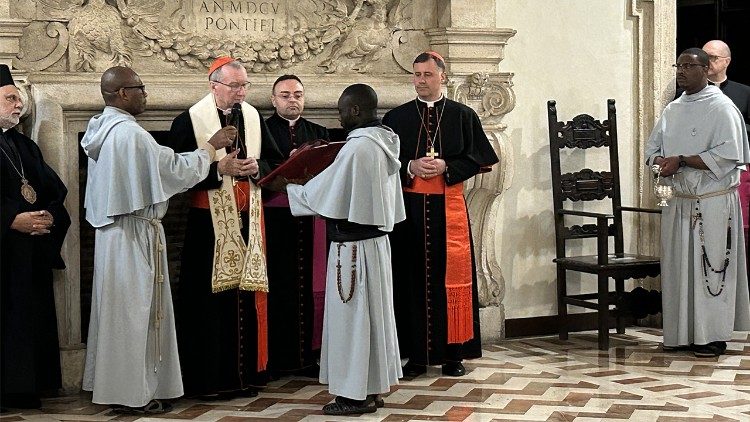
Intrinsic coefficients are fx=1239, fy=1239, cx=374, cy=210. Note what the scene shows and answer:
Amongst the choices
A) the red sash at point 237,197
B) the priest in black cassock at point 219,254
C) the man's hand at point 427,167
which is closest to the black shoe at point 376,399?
the priest in black cassock at point 219,254

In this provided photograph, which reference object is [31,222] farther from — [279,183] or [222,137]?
[279,183]

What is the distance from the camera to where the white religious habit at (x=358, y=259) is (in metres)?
5.80

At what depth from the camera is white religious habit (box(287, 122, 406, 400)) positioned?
19.0 feet

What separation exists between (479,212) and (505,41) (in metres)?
1.09

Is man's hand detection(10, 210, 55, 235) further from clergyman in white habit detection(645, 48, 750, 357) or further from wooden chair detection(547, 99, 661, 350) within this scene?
clergyman in white habit detection(645, 48, 750, 357)

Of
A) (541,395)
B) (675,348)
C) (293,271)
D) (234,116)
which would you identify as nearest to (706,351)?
(675,348)

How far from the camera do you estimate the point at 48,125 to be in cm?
656

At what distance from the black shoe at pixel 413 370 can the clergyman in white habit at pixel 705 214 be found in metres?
1.64

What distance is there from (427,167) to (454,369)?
1151 mm

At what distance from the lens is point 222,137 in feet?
20.9

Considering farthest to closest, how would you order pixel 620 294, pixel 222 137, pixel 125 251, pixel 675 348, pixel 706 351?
pixel 620 294, pixel 675 348, pixel 706 351, pixel 222 137, pixel 125 251

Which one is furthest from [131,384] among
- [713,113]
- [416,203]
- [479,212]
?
[713,113]

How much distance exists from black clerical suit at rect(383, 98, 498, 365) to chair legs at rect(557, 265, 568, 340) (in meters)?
1.20

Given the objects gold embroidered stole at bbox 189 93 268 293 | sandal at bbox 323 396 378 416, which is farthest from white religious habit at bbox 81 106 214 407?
sandal at bbox 323 396 378 416
